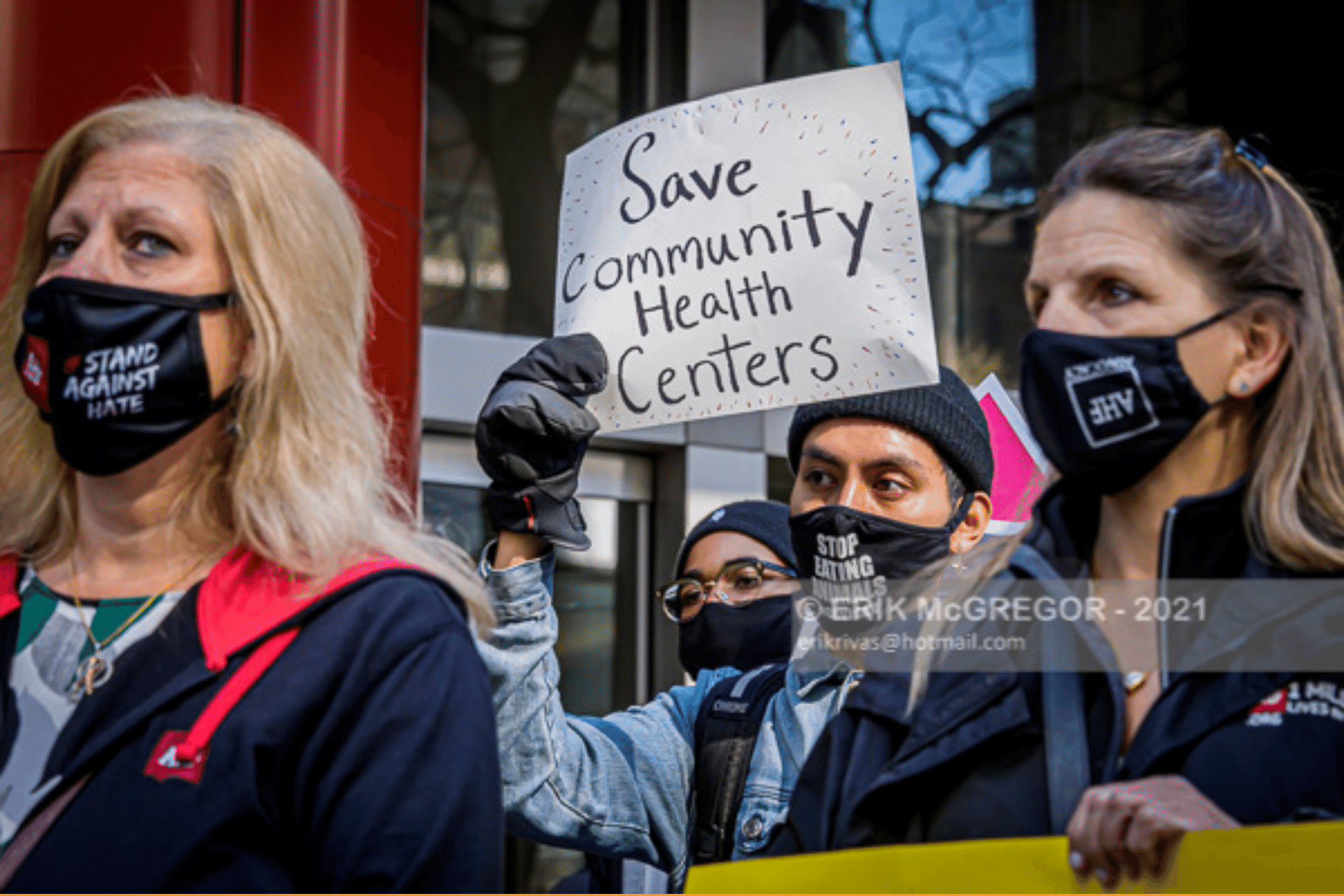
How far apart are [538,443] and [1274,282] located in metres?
1.04

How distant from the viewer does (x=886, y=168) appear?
9.37ft

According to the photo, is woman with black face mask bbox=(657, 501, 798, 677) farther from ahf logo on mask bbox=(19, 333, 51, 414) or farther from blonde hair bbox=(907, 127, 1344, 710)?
ahf logo on mask bbox=(19, 333, 51, 414)

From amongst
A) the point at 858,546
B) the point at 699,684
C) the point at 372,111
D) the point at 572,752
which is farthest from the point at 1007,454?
the point at 372,111

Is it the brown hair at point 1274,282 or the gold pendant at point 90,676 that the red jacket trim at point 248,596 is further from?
the brown hair at point 1274,282

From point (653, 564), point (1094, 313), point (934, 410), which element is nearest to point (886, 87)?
point (934, 410)

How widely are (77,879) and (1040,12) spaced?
688cm

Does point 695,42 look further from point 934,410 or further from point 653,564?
point 934,410

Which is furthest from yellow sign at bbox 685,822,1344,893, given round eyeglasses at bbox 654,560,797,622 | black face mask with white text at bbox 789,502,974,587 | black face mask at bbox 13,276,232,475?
round eyeglasses at bbox 654,560,797,622

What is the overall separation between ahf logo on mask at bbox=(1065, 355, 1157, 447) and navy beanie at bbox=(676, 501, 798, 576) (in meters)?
1.82

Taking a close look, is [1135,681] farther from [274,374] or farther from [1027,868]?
[274,374]

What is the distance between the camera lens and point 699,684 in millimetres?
3355

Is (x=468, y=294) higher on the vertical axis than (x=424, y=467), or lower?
higher

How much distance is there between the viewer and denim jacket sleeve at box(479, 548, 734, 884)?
2773 millimetres

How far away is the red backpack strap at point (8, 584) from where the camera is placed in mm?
2146
